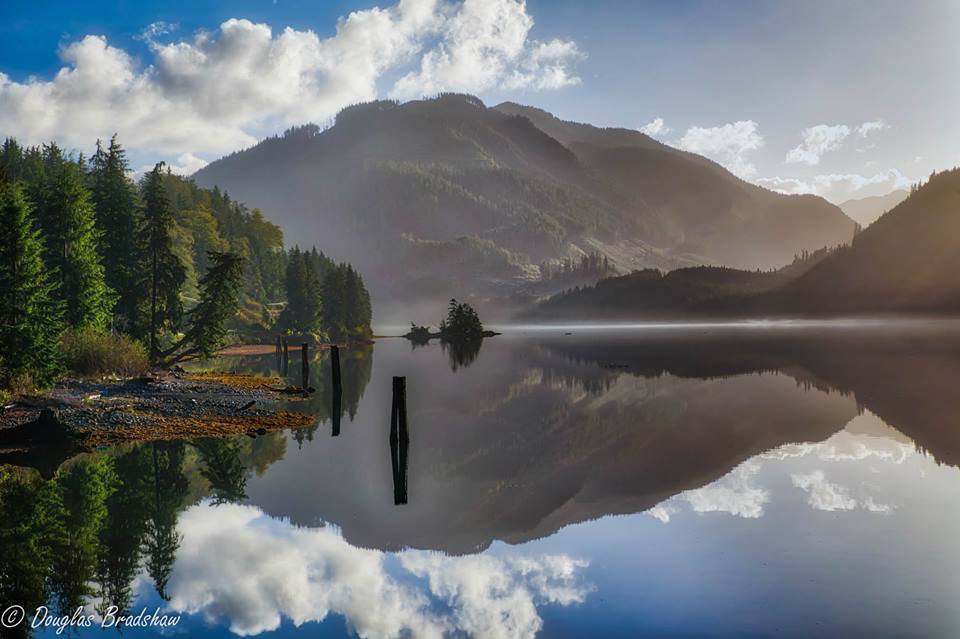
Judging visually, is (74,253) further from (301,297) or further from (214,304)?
(301,297)

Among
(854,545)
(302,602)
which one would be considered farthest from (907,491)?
(302,602)

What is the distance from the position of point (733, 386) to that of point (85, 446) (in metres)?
50.0

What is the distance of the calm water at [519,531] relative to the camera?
13906mm

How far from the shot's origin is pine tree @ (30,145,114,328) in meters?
46.3

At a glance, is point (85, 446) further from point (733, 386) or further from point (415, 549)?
point (733, 386)

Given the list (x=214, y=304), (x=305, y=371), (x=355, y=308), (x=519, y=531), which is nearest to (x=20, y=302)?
(x=214, y=304)

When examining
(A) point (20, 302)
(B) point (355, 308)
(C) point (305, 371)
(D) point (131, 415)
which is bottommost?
(D) point (131, 415)

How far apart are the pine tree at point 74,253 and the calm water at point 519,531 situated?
23909 mm

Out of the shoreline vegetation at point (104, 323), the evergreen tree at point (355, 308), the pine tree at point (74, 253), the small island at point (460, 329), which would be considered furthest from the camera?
the small island at point (460, 329)

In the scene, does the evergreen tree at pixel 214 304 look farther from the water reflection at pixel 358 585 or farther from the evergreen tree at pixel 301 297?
the evergreen tree at pixel 301 297

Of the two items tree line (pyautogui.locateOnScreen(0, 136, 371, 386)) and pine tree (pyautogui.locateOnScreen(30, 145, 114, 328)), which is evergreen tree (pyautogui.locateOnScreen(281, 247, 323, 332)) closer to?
tree line (pyautogui.locateOnScreen(0, 136, 371, 386))

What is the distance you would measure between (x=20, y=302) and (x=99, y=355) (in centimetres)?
1005
